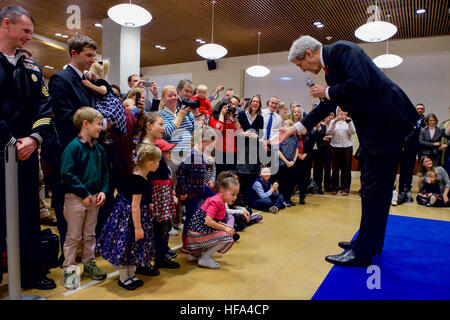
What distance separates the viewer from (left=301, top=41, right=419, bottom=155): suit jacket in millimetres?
2201

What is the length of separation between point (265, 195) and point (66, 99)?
2804 millimetres

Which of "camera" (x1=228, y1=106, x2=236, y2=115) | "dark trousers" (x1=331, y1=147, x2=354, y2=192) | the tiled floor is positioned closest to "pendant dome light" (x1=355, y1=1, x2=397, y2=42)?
"dark trousers" (x1=331, y1=147, x2=354, y2=192)

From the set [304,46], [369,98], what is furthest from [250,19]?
[369,98]

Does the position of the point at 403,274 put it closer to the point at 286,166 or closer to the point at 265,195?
the point at 265,195

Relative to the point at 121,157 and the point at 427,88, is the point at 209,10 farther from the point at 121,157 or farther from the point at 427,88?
the point at 427,88

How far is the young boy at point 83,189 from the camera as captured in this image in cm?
201

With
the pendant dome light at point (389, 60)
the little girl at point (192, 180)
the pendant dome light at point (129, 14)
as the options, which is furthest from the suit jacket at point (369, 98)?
the pendant dome light at point (389, 60)

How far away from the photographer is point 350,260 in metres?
2.44

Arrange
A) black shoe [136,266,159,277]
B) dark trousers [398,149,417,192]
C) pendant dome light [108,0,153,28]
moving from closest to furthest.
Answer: black shoe [136,266,159,277] → pendant dome light [108,0,153,28] → dark trousers [398,149,417,192]

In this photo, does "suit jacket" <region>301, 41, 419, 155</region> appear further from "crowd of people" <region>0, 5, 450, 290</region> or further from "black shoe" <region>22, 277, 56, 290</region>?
"black shoe" <region>22, 277, 56, 290</region>

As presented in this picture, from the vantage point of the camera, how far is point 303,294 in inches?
79.2

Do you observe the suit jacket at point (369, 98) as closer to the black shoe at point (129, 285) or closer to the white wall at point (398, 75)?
the black shoe at point (129, 285)

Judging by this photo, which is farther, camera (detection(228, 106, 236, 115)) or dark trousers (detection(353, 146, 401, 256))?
camera (detection(228, 106, 236, 115))

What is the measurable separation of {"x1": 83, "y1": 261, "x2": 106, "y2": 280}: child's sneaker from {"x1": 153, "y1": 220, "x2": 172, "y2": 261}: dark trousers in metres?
0.41
